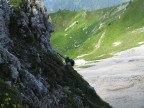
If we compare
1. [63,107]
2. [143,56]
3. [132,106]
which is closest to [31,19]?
[63,107]

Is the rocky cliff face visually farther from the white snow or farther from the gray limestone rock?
the white snow

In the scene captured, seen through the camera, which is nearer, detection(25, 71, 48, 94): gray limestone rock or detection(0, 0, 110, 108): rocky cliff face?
detection(0, 0, 110, 108): rocky cliff face

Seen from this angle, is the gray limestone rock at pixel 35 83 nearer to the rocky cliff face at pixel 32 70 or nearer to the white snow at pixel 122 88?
the rocky cliff face at pixel 32 70

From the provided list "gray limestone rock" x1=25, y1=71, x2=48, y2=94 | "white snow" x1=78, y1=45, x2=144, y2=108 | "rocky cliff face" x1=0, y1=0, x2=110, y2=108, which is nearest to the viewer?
"rocky cliff face" x1=0, y1=0, x2=110, y2=108

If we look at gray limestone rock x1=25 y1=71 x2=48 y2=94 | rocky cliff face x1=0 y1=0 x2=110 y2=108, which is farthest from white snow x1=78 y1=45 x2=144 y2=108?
gray limestone rock x1=25 y1=71 x2=48 y2=94

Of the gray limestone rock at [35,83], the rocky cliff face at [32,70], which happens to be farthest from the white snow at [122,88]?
the gray limestone rock at [35,83]

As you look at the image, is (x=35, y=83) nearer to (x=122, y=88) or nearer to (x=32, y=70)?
(x=32, y=70)

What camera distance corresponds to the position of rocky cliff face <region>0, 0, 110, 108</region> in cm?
2370

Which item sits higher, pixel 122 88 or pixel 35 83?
pixel 122 88

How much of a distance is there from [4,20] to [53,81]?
639 cm

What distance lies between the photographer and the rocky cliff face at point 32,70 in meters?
23.7

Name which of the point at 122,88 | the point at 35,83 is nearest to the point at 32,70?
the point at 35,83

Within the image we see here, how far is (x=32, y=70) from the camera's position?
95.9ft

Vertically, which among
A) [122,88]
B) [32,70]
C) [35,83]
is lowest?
[35,83]
